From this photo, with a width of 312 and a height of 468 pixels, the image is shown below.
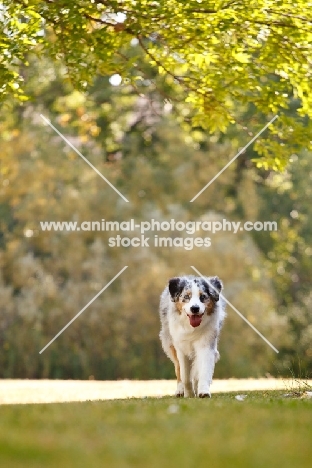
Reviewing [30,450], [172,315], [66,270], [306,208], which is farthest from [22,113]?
[30,450]

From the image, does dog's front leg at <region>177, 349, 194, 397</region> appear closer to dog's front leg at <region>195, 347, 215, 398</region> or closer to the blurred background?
dog's front leg at <region>195, 347, 215, 398</region>

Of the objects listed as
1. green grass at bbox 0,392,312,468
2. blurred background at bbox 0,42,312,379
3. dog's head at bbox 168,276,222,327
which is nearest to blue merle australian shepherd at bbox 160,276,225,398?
dog's head at bbox 168,276,222,327

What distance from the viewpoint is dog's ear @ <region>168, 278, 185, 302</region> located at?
829 cm

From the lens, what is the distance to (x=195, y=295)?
8.12 metres

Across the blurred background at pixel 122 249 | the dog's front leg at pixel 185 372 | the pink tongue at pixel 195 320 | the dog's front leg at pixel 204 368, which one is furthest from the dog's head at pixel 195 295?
the blurred background at pixel 122 249

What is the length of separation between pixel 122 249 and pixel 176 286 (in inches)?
473

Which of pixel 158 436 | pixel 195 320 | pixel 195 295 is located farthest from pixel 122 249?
pixel 158 436

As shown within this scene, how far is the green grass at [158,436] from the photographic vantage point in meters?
3.88

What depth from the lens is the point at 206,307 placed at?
8.17 metres

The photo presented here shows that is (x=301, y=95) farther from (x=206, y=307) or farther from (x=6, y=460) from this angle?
(x=6, y=460)

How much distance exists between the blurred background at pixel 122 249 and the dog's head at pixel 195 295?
437 inches

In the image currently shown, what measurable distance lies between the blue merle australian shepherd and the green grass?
5.18 ft

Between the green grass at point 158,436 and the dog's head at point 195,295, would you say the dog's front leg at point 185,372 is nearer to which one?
the dog's head at point 195,295

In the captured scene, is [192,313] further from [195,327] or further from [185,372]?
[185,372]
